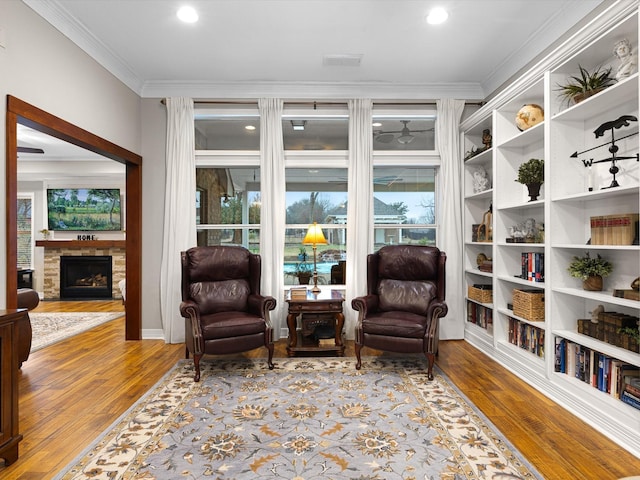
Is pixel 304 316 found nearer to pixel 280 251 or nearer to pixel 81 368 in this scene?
pixel 280 251

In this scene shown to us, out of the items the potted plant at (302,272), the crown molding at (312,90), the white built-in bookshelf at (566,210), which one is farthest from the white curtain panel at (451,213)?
the potted plant at (302,272)

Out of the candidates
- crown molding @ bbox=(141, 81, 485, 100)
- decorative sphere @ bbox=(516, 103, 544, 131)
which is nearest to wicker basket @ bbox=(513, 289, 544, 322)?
decorative sphere @ bbox=(516, 103, 544, 131)

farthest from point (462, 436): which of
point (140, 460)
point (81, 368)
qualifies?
point (81, 368)

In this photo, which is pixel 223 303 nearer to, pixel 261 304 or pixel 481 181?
pixel 261 304

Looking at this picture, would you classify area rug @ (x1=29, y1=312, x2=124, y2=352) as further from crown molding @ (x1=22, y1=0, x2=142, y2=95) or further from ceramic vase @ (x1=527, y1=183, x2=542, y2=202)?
ceramic vase @ (x1=527, y1=183, x2=542, y2=202)

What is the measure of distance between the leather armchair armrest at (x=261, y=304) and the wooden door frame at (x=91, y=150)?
1.57 m

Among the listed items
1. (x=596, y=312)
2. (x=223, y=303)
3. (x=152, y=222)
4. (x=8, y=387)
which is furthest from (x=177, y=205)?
(x=596, y=312)

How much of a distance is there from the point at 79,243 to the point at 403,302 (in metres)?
6.80

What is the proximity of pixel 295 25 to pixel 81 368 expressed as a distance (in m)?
3.60

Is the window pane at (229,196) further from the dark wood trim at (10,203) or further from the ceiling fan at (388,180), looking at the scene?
the dark wood trim at (10,203)

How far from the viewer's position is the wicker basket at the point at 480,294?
401 centimetres

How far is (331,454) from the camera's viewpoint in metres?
2.10

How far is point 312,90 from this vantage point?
4496 millimetres

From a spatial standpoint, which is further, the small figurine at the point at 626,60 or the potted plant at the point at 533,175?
the potted plant at the point at 533,175
